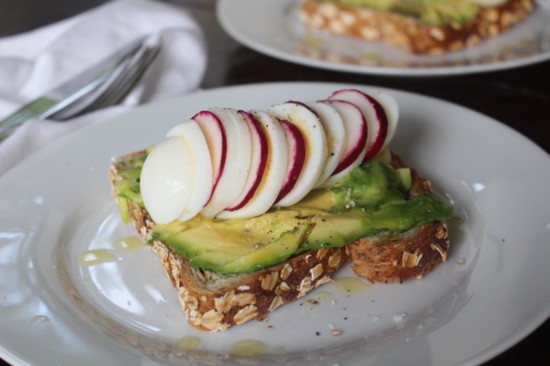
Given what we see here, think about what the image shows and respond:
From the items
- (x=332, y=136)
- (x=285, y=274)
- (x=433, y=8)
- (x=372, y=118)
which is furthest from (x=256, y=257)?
(x=433, y=8)

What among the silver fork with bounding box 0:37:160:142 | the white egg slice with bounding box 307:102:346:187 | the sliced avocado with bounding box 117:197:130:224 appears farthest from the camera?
the silver fork with bounding box 0:37:160:142

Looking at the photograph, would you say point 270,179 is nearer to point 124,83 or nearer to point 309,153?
point 309,153

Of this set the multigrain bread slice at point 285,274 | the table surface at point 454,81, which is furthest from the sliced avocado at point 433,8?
the multigrain bread slice at point 285,274

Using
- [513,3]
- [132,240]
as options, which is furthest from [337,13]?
[132,240]

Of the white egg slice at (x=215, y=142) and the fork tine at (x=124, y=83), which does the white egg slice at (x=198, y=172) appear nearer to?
the white egg slice at (x=215, y=142)

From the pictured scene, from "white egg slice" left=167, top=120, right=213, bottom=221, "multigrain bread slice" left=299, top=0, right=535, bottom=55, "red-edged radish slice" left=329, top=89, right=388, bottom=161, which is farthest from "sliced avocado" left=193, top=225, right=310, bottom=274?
"multigrain bread slice" left=299, top=0, right=535, bottom=55

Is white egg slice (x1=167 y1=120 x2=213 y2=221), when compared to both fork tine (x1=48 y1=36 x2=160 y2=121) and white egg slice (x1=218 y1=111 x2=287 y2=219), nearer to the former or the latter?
white egg slice (x1=218 y1=111 x2=287 y2=219)
